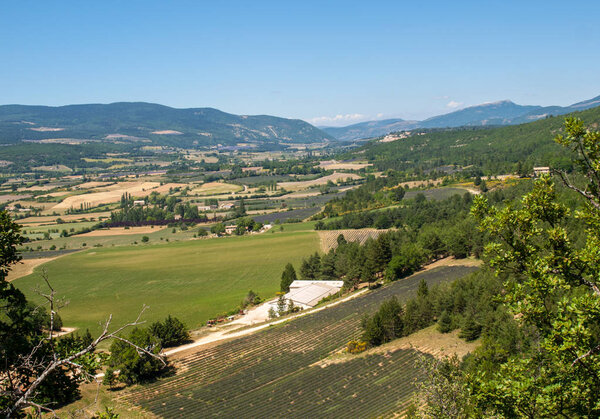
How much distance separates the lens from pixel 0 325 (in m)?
13.9

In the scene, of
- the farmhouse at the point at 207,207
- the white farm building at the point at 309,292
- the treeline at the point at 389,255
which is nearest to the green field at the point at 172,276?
the white farm building at the point at 309,292

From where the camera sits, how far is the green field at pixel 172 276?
2488 inches

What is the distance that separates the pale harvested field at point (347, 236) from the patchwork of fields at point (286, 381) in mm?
40041

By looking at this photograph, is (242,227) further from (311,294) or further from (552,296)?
(552,296)

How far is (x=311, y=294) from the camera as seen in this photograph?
65750mm

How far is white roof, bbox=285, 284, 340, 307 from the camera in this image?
2502 inches

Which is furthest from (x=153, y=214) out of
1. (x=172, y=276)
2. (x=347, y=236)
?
(x=347, y=236)

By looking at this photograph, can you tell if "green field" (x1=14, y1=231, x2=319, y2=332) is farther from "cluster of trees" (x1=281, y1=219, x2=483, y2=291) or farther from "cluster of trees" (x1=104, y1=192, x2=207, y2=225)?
"cluster of trees" (x1=104, y1=192, x2=207, y2=225)

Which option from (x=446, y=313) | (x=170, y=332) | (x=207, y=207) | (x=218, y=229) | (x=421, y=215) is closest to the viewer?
(x=446, y=313)

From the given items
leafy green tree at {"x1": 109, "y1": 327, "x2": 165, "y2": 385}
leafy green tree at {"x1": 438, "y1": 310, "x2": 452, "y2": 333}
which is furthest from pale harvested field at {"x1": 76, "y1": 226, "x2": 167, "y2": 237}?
leafy green tree at {"x1": 438, "y1": 310, "x2": 452, "y2": 333}

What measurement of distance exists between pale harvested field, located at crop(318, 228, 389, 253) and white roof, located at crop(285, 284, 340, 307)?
20.1 metres

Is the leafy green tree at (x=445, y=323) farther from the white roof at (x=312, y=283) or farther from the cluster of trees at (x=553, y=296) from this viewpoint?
the cluster of trees at (x=553, y=296)

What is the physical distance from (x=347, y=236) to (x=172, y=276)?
132 feet

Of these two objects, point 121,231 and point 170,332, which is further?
point 121,231
